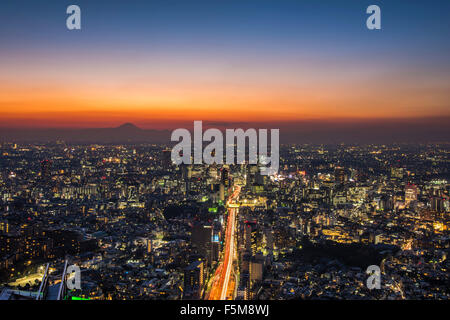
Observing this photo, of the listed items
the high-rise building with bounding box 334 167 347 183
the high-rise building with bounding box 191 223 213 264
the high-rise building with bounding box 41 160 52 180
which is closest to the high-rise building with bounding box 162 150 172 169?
the high-rise building with bounding box 41 160 52 180

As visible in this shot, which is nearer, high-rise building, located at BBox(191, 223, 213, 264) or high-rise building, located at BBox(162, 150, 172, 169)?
high-rise building, located at BBox(191, 223, 213, 264)

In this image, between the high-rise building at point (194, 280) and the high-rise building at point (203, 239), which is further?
the high-rise building at point (203, 239)

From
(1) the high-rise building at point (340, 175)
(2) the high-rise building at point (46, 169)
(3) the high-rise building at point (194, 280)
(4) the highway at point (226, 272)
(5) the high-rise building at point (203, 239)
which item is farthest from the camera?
(1) the high-rise building at point (340, 175)

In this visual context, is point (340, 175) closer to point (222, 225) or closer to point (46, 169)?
point (222, 225)

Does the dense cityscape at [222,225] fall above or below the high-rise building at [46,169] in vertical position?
below

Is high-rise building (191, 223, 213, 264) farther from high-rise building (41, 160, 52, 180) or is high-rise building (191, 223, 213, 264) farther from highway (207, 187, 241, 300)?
high-rise building (41, 160, 52, 180)

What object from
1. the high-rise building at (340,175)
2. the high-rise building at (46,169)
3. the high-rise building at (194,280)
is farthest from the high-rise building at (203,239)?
the high-rise building at (340,175)

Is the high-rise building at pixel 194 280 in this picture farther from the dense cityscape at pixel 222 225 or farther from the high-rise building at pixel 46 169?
the high-rise building at pixel 46 169
